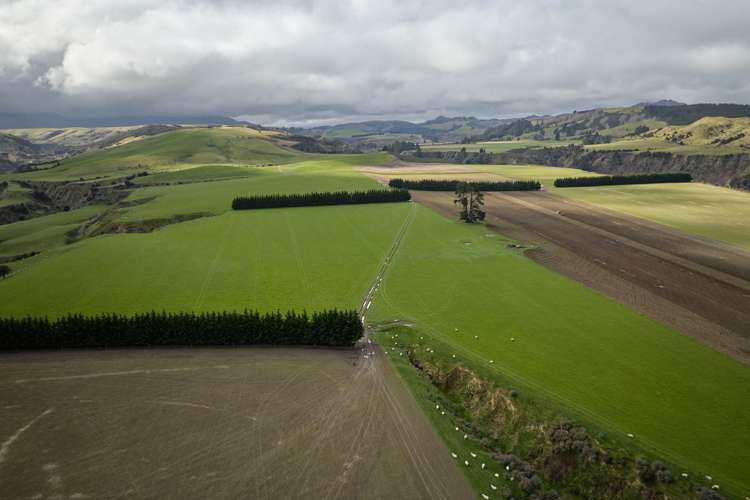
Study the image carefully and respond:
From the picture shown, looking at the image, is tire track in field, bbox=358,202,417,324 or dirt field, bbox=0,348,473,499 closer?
dirt field, bbox=0,348,473,499

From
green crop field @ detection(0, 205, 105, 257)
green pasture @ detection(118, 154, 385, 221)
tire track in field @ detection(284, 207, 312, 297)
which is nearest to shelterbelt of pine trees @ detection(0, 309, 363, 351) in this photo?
tire track in field @ detection(284, 207, 312, 297)

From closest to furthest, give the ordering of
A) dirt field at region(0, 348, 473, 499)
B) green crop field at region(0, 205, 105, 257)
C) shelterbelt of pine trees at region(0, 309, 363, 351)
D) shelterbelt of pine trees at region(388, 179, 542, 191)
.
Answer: dirt field at region(0, 348, 473, 499) → shelterbelt of pine trees at region(0, 309, 363, 351) → green crop field at region(0, 205, 105, 257) → shelterbelt of pine trees at region(388, 179, 542, 191)

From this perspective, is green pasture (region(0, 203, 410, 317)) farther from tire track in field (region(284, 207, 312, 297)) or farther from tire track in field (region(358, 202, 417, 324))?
tire track in field (region(358, 202, 417, 324))

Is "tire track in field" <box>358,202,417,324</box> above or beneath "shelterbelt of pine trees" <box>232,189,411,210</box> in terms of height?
beneath

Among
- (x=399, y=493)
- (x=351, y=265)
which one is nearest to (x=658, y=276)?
(x=351, y=265)

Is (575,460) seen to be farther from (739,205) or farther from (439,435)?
(739,205)

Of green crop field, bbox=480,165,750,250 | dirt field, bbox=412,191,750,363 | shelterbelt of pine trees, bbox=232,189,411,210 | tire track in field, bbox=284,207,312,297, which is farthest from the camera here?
shelterbelt of pine trees, bbox=232,189,411,210

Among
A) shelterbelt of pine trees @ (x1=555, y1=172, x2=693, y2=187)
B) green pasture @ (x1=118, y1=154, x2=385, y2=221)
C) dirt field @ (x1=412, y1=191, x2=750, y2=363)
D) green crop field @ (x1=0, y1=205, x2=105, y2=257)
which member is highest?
green pasture @ (x1=118, y1=154, x2=385, y2=221)
